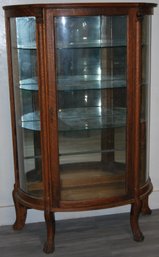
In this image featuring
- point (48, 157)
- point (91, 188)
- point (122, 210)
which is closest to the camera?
point (48, 157)

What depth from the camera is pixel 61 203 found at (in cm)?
225

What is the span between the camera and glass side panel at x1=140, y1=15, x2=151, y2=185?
2288mm

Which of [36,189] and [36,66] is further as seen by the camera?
[36,189]

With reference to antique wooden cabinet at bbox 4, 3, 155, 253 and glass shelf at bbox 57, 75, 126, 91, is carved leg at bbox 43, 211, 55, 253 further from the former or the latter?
glass shelf at bbox 57, 75, 126, 91

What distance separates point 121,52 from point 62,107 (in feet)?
1.44

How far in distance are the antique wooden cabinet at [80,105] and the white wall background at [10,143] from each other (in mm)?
145

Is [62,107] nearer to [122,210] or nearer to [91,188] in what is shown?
[91,188]

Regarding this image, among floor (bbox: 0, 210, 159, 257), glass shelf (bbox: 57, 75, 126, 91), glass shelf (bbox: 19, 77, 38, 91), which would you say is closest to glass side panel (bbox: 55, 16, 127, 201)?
glass shelf (bbox: 57, 75, 126, 91)

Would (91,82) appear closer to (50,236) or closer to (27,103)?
(27,103)

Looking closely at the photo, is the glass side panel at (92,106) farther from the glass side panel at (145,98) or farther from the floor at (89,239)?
the floor at (89,239)

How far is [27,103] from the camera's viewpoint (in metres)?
2.31

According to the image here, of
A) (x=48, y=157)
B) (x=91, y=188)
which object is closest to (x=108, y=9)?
(x=48, y=157)

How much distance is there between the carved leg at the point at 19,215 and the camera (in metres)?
2.51

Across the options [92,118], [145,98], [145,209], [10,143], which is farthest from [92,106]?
[145,209]
